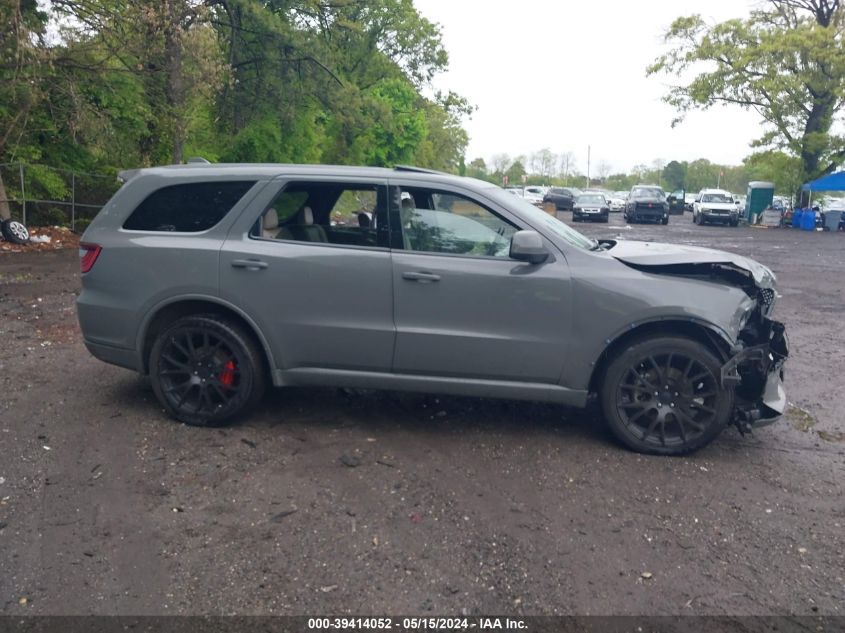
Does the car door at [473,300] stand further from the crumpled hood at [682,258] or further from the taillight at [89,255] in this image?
the taillight at [89,255]

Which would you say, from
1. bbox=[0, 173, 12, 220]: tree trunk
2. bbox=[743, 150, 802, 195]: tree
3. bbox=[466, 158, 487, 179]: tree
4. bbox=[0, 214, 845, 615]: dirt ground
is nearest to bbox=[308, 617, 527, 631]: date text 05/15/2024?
bbox=[0, 214, 845, 615]: dirt ground

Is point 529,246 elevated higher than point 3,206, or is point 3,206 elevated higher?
point 529,246

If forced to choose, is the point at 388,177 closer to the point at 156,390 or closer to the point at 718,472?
the point at 156,390

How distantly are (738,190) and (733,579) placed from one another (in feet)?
372

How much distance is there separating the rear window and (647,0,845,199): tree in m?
38.7

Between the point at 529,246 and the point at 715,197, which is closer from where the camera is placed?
the point at 529,246

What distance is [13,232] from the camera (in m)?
15.1

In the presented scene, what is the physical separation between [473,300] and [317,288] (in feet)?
3.35

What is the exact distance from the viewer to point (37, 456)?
4578mm

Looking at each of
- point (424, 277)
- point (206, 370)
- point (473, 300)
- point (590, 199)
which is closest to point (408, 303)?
point (424, 277)

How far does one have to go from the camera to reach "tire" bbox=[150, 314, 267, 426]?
197 inches

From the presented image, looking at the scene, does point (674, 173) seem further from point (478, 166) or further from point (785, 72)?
point (785, 72)

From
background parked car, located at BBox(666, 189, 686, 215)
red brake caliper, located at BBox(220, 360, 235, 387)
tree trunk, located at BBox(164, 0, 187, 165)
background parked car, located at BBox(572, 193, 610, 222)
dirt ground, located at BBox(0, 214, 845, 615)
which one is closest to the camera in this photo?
dirt ground, located at BBox(0, 214, 845, 615)

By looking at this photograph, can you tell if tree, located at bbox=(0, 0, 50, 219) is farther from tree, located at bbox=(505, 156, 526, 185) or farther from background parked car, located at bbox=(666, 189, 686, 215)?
tree, located at bbox=(505, 156, 526, 185)
